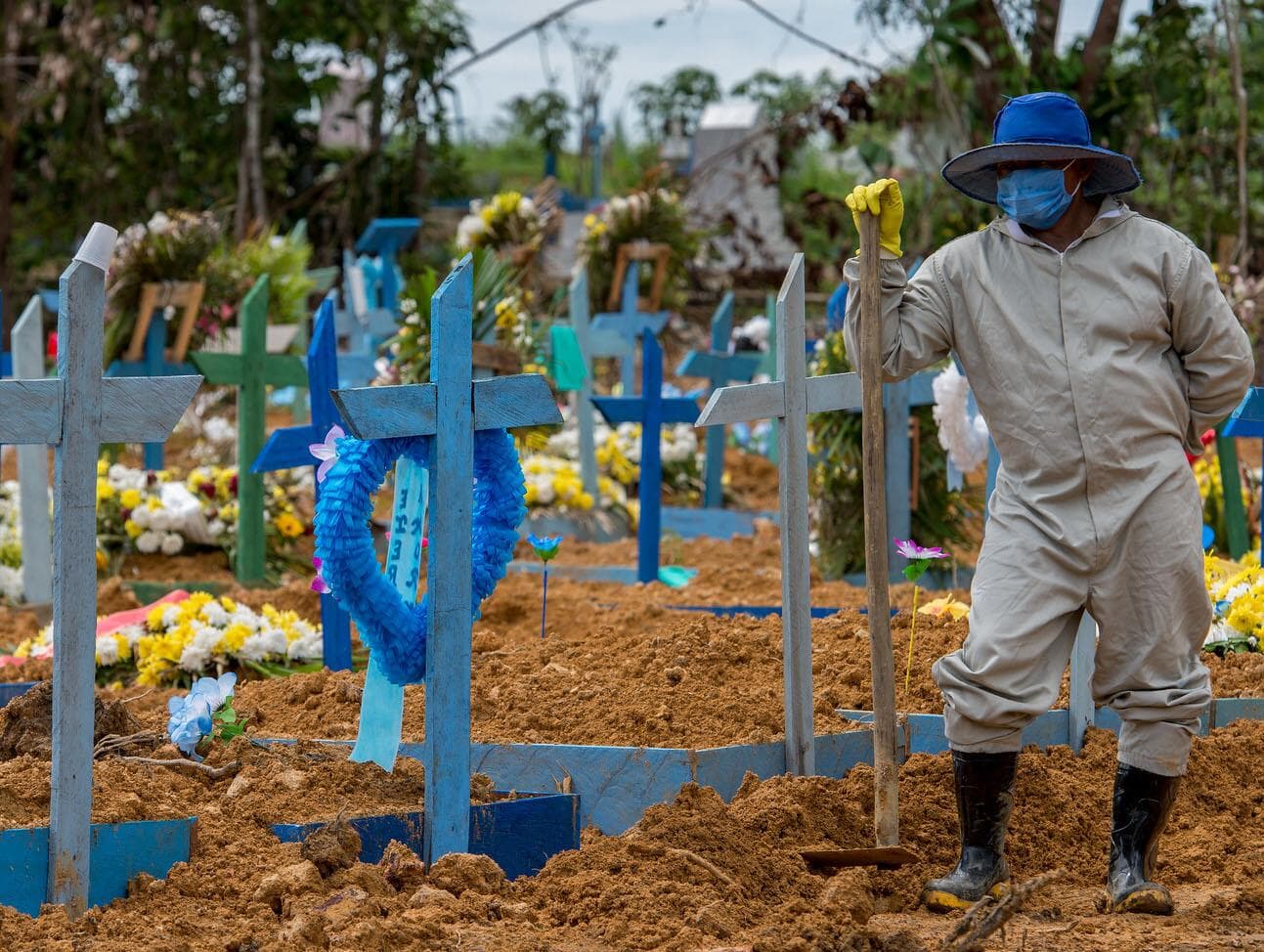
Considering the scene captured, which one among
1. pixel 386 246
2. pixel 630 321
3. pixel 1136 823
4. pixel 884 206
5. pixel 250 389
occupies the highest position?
pixel 386 246

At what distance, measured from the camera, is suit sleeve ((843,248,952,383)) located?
12.6 feet

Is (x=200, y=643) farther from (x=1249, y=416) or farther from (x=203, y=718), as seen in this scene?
(x=1249, y=416)

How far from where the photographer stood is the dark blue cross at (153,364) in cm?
892

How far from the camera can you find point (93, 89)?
15.8 metres

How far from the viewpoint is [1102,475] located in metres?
3.64

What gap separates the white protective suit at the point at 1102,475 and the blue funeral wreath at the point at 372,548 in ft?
3.64

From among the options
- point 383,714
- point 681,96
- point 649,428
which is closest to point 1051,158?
point 383,714

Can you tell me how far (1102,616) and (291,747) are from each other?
1.91 meters

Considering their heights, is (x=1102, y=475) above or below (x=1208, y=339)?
below

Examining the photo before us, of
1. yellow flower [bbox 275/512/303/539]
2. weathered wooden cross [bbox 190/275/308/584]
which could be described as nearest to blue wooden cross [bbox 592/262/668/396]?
yellow flower [bbox 275/512/303/539]

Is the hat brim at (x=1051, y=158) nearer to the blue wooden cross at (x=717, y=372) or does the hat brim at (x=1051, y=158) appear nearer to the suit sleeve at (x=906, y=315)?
the suit sleeve at (x=906, y=315)

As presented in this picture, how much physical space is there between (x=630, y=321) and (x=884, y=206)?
6.88m

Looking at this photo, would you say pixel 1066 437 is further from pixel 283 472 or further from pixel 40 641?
pixel 283 472

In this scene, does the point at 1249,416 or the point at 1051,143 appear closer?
the point at 1051,143
